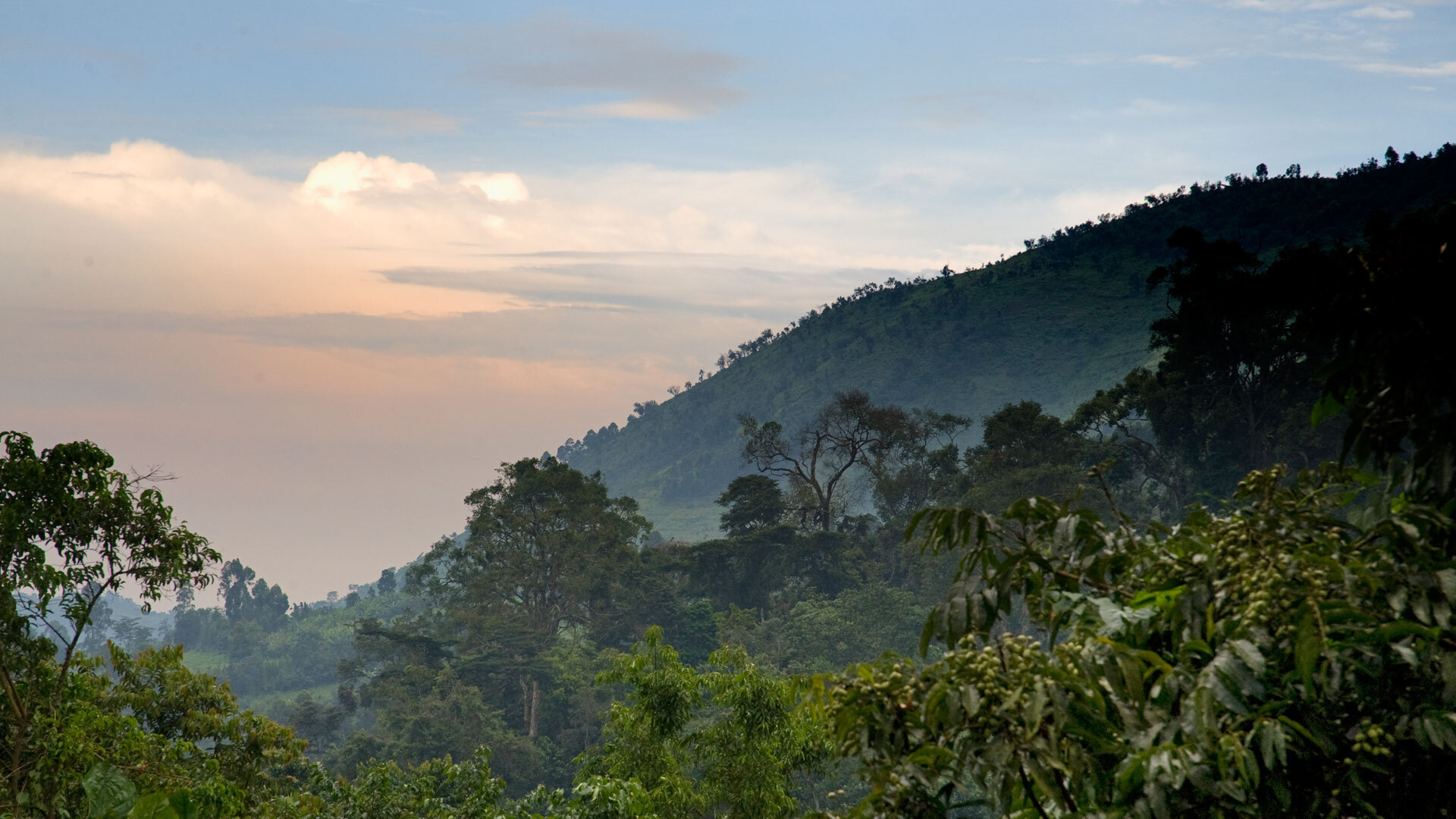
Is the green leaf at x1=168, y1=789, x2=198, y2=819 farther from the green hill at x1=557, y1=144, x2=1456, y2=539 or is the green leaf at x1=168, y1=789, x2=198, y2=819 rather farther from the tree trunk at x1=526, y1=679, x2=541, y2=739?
the green hill at x1=557, y1=144, x2=1456, y2=539

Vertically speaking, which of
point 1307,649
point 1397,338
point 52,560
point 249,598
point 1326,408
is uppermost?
point 1397,338

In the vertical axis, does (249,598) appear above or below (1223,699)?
below

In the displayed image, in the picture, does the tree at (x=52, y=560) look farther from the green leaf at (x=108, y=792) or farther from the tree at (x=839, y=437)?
the tree at (x=839, y=437)

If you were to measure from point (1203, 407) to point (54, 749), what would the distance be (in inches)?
1116

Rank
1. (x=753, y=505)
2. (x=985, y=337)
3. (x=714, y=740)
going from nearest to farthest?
(x=714, y=740) < (x=753, y=505) < (x=985, y=337)

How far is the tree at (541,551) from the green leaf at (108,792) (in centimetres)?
4464

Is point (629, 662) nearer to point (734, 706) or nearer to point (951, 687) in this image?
point (734, 706)

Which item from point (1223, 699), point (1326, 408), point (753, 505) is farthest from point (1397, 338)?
point (753, 505)

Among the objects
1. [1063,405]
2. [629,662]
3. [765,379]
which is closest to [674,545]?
[629,662]

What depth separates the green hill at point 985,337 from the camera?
77.2 meters

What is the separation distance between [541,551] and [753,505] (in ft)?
31.8

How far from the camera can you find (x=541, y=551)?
1889 inches

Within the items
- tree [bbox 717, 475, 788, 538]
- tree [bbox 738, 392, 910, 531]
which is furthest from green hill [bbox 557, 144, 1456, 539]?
tree [bbox 717, 475, 788, 538]

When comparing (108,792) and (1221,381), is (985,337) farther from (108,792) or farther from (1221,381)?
(108,792)
